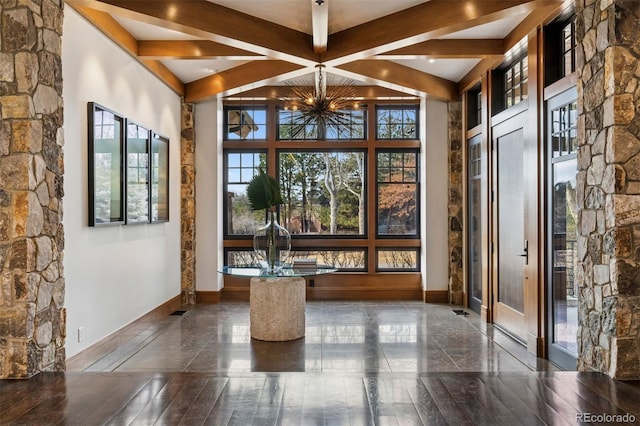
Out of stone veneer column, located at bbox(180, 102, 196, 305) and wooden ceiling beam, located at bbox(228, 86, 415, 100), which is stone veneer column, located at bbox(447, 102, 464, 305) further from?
stone veneer column, located at bbox(180, 102, 196, 305)

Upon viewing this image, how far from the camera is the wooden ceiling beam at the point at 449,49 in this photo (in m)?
5.54

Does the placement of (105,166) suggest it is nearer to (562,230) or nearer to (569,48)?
(562,230)

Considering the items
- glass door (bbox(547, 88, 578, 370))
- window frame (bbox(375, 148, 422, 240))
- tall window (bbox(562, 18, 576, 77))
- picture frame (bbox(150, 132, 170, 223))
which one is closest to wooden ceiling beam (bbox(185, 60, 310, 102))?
picture frame (bbox(150, 132, 170, 223))

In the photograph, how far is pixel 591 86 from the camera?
352 centimetres

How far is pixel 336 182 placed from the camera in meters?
7.98

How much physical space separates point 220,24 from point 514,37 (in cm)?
301

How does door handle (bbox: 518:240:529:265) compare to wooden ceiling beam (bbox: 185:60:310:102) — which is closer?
door handle (bbox: 518:240:529:265)

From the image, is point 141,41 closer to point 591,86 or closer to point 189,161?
point 189,161

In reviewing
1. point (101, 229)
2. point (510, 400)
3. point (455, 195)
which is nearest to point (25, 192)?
point (101, 229)

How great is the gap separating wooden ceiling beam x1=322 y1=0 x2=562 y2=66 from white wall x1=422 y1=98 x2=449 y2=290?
249cm

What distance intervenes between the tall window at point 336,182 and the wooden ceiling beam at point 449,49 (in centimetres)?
229

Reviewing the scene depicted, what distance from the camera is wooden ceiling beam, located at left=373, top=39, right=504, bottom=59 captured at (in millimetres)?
5543

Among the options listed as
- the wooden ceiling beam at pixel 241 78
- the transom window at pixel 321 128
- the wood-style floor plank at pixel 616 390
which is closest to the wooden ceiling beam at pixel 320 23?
the wooden ceiling beam at pixel 241 78

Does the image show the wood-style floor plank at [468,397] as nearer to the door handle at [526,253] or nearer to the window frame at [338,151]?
the door handle at [526,253]
